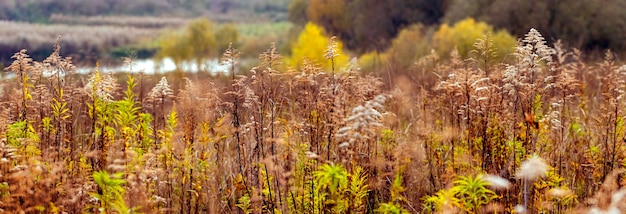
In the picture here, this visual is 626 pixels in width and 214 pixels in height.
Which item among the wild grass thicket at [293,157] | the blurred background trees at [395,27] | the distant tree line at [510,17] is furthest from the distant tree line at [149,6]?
the wild grass thicket at [293,157]

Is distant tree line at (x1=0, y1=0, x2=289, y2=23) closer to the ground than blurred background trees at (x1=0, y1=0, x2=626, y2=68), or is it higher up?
higher up

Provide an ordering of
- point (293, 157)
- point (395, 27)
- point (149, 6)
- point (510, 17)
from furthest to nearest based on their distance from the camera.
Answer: point (149, 6)
point (395, 27)
point (510, 17)
point (293, 157)

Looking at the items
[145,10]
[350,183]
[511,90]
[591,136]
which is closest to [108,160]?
[350,183]

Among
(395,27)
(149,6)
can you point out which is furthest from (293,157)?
(149,6)

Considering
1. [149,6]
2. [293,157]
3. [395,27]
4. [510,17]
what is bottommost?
[293,157]

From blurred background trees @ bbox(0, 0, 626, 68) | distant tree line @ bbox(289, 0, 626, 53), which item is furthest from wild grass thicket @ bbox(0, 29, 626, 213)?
distant tree line @ bbox(289, 0, 626, 53)

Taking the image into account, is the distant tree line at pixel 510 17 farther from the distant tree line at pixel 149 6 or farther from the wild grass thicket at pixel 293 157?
the distant tree line at pixel 149 6

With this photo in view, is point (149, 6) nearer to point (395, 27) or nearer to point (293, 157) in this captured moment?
point (395, 27)

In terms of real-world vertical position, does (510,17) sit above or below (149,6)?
below

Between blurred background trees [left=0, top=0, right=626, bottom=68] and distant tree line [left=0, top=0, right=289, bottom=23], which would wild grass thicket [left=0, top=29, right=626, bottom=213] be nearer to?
blurred background trees [left=0, top=0, right=626, bottom=68]

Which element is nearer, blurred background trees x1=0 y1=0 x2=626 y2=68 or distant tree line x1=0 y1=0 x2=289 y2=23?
blurred background trees x1=0 y1=0 x2=626 y2=68

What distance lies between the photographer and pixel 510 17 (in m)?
29.0

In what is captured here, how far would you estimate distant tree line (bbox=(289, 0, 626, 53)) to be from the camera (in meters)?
27.4

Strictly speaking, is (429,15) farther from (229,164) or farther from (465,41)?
(229,164)
